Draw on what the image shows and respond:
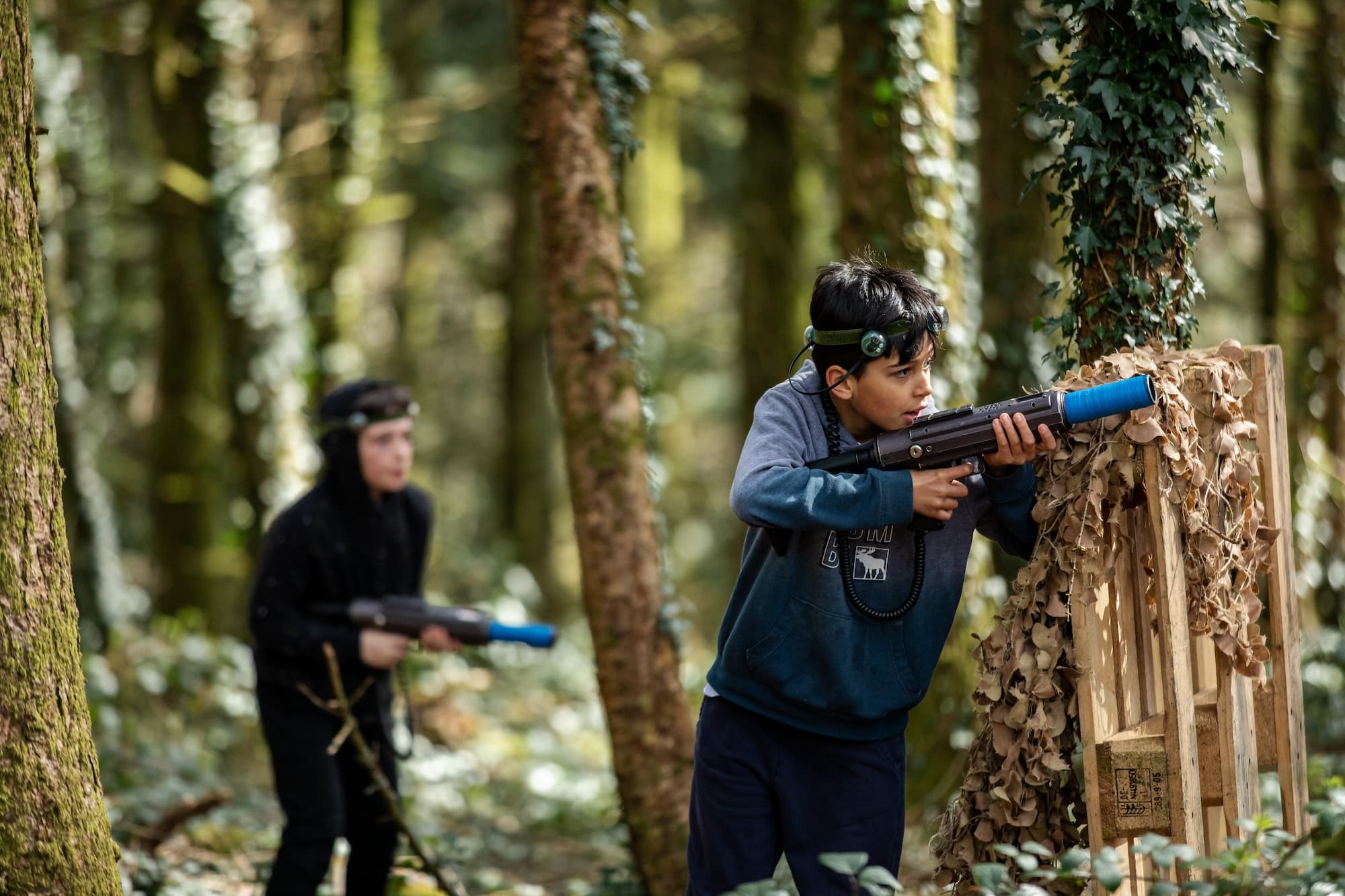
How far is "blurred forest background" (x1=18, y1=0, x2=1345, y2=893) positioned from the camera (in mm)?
6539

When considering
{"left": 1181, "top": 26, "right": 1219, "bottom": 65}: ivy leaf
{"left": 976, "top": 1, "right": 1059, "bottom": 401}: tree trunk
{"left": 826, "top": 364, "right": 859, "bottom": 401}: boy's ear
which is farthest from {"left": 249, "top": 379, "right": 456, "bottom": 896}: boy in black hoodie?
{"left": 976, "top": 1, "right": 1059, "bottom": 401}: tree trunk

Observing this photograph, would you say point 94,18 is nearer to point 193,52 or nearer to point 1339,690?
point 193,52

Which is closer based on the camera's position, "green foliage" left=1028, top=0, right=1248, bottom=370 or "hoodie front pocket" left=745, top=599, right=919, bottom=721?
"hoodie front pocket" left=745, top=599, right=919, bottom=721

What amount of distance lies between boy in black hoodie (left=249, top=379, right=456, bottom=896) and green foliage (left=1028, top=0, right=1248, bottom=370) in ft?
8.87

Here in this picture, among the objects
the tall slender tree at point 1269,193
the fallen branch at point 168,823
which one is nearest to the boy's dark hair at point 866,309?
the fallen branch at point 168,823

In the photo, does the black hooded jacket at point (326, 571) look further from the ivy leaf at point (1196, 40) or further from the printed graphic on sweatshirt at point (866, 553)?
the ivy leaf at point (1196, 40)

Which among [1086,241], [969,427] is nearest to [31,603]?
[969,427]

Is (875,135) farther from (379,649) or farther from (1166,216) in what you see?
(379,649)

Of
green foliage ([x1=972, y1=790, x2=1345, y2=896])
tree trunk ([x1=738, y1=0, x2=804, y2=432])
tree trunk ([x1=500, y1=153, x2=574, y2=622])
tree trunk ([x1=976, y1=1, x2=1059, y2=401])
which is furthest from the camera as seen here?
tree trunk ([x1=500, y1=153, x2=574, y2=622])

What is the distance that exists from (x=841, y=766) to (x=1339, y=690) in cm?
609

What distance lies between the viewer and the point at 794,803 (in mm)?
3436

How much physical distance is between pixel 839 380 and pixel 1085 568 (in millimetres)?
814

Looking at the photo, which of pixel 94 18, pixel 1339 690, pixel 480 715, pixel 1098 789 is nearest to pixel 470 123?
pixel 94 18

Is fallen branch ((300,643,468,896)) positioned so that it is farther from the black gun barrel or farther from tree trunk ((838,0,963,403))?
tree trunk ((838,0,963,403))
